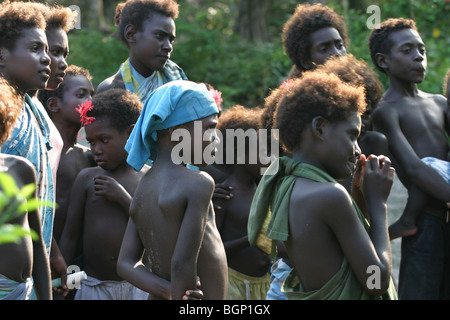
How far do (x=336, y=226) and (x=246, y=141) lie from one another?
6.12 feet

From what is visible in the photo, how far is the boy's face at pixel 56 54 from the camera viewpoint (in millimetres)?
4102

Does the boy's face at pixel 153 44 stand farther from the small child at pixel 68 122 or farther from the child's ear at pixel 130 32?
the small child at pixel 68 122

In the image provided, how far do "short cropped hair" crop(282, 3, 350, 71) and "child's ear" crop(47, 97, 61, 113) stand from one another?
1.77 meters

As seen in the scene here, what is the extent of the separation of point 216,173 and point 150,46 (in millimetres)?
1122

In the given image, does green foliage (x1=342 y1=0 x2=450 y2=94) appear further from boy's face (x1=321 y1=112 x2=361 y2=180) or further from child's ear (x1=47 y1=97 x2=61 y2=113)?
boy's face (x1=321 y1=112 x2=361 y2=180)

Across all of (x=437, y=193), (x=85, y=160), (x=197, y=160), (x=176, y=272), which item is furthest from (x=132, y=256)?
(x=437, y=193)

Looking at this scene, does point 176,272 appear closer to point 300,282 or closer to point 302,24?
point 300,282

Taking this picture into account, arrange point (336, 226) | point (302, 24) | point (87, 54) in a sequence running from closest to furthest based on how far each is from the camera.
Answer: point (336, 226), point (302, 24), point (87, 54)

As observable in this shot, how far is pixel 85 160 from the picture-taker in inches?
175

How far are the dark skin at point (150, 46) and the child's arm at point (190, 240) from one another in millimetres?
2105

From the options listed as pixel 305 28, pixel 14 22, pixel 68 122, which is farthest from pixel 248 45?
pixel 14 22

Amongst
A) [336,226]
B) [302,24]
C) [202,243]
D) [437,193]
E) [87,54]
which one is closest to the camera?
[336,226]

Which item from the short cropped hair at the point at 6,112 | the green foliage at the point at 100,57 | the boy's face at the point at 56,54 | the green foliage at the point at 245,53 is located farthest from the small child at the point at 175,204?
the green foliage at the point at 100,57

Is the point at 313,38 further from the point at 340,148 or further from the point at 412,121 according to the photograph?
the point at 340,148
